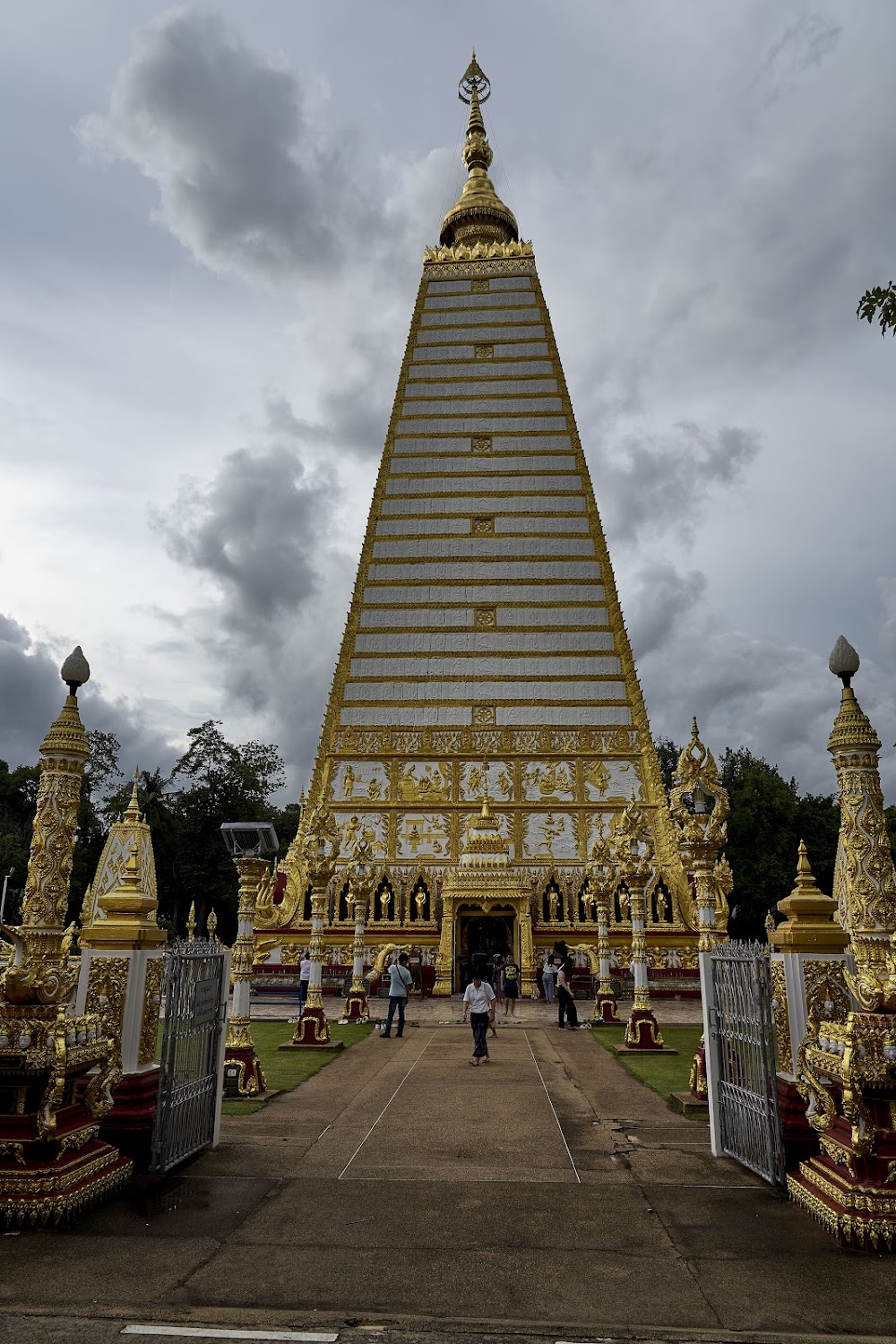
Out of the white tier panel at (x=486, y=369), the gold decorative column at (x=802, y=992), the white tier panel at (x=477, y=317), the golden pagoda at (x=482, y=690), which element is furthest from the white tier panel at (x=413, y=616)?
the gold decorative column at (x=802, y=992)

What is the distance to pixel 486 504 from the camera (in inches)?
1353

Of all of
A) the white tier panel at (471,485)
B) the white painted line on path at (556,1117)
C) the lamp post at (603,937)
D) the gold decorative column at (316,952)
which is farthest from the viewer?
the white tier panel at (471,485)

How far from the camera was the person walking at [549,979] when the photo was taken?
64.2 ft

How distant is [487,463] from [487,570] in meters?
5.04

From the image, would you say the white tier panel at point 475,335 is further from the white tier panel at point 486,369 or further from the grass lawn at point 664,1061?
the grass lawn at point 664,1061

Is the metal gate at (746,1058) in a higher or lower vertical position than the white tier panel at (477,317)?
lower

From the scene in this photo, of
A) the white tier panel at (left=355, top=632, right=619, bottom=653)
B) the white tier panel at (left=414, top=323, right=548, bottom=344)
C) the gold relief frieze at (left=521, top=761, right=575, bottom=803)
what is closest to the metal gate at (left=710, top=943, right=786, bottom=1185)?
the gold relief frieze at (left=521, top=761, right=575, bottom=803)

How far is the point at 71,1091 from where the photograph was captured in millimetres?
5777

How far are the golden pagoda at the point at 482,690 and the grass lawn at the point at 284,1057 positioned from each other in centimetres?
728

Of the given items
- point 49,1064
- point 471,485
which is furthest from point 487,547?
point 49,1064

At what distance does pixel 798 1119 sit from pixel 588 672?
987 inches

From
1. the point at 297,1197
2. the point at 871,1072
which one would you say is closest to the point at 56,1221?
the point at 297,1197

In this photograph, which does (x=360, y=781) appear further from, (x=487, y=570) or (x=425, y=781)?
(x=487, y=570)

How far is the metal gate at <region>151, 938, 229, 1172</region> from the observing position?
6441 millimetres
